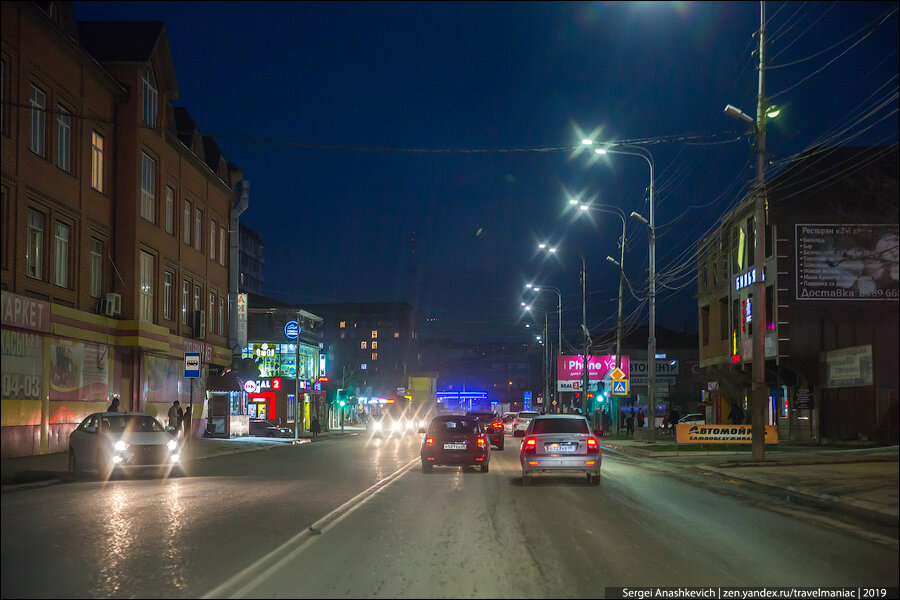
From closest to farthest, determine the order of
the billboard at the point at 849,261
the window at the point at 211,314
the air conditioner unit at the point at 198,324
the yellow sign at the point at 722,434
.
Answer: the billboard at the point at 849,261 < the yellow sign at the point at 722,434 < the air conditioner unit at the point at 198,324 < the window at the point at 211,314

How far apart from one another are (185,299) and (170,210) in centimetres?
473

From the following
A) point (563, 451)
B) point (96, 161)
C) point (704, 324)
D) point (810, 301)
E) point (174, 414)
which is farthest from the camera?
point (704, 324)

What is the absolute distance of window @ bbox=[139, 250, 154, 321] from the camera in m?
37.1

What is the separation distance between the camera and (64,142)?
1191 inches

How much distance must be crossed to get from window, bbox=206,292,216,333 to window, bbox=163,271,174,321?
5874 mm

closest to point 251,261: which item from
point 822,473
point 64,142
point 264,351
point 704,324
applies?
point 264,351

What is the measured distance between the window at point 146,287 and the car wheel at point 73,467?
17022mm

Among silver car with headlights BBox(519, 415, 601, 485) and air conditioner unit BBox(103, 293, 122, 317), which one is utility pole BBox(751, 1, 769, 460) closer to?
silver car with headlights BBox(519, 415, 601, 485)

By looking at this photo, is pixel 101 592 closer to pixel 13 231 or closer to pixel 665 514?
pixel 665 514

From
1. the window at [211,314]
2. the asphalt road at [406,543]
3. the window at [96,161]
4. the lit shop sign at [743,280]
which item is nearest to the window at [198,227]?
the window at [211,314]

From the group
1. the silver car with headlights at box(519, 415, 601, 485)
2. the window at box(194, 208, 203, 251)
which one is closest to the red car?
the silver car with headlights at box(519, 415, 601, 485)

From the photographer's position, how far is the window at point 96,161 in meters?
32.8

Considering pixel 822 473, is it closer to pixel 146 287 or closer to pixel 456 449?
pixel 456 449

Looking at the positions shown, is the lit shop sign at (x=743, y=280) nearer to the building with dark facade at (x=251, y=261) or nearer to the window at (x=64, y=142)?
the window at (x=64, y=142)
